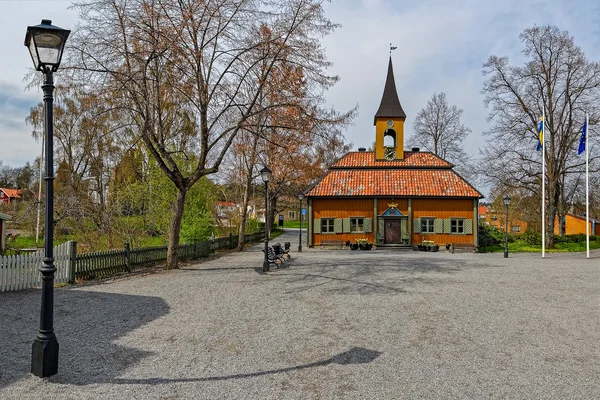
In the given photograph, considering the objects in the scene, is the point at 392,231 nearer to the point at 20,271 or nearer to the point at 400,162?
the point at 400,162

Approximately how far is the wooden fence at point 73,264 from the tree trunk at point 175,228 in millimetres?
1008

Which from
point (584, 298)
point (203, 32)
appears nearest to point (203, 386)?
point (584, 298)

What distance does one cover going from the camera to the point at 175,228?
15.0m

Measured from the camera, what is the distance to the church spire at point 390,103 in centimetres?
3017

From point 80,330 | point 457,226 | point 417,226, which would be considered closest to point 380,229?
point 417,226

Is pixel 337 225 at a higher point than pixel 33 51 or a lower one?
lower

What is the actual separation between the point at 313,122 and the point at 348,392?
1027 cm

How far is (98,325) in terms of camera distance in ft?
24.3

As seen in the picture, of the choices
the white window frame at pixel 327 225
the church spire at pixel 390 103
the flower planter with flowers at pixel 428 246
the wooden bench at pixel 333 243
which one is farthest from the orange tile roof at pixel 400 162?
the flower planter with flowers at pixel 428 246

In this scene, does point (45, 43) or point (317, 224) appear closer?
point (45, 43)

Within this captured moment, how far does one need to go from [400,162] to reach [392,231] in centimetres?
520

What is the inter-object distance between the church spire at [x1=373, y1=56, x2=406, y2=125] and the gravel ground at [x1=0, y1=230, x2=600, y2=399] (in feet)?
64.9

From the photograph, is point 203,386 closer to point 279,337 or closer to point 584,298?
point 279,337

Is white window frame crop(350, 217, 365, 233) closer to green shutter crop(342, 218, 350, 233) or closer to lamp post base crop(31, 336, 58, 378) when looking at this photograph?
green shutter crop(342, 218, 350, 233)
